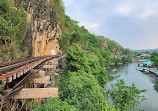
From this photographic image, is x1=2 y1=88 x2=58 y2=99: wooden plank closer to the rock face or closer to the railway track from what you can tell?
the railway track

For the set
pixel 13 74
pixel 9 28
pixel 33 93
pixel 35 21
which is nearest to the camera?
pixel 33 93

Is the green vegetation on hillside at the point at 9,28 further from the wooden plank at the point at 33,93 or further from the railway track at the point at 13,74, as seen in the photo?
the wooden plank at the point at 33,93

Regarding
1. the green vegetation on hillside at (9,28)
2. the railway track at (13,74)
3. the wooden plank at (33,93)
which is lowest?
the wooden plank at (33,93)

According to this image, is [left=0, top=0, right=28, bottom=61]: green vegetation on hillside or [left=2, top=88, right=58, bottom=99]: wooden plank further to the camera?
[left=0, top=0, right=28, bottom=61]: green vegetation on hillside

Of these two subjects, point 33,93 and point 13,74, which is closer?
point 33,93

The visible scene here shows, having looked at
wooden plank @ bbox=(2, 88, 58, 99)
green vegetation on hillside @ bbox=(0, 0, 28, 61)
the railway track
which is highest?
green vegetation on hillside @ bbox=(0, 0, 28, 61)

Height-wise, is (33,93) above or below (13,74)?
below

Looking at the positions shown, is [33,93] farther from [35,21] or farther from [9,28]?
[35,21]

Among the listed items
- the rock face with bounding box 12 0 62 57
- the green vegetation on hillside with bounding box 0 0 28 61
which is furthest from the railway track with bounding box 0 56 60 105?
the rock face with bounding box 12 0 62 57

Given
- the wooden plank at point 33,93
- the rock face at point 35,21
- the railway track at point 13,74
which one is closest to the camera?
the railway track at point 13,74

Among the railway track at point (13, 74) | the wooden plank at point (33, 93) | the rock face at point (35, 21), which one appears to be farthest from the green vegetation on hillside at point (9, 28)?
the wooden plank at point (33, 93)

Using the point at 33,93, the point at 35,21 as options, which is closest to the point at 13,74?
the point at 33,93

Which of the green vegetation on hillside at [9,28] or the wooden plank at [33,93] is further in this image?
the green vegetation on hillside at [9,28]

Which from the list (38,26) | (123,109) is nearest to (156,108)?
(123,109)
